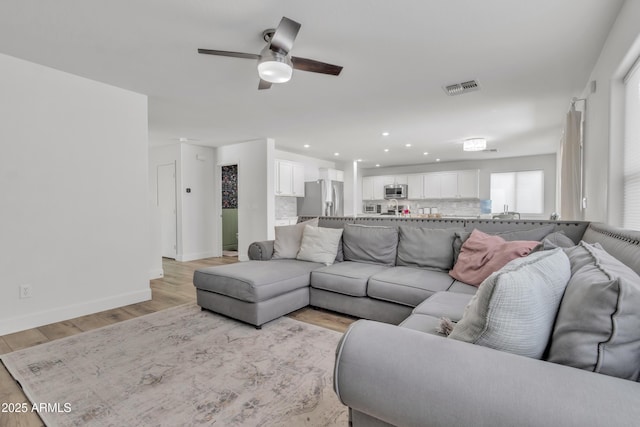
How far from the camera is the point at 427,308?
6.19 feet

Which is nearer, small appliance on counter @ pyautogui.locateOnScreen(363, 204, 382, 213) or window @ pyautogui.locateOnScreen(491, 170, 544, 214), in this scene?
window @ pyautogui.locateOnScreen(491, 170, 544, 214)

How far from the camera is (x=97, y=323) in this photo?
2895mm

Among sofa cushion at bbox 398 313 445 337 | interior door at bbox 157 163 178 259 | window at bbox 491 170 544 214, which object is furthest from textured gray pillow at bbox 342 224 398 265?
window at bbox 491 170 544 214

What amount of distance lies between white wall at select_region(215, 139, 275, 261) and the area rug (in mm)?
3224

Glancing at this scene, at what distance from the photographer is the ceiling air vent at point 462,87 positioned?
3282mm

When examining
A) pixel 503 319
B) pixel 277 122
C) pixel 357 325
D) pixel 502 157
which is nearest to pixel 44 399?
pixel 357 325

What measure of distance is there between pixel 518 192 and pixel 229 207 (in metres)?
7.38

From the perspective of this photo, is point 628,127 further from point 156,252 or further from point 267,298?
point 156,252

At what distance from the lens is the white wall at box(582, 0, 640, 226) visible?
76.4 inches

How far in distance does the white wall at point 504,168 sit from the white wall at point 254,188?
4.98 metres

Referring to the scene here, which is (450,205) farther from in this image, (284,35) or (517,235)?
(284,35)

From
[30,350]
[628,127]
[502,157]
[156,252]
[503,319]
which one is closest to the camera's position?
[503,319]

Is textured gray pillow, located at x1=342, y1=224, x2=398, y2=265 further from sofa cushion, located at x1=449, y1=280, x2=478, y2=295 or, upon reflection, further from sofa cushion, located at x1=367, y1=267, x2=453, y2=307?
sofa cushion, located at x1=449, y1=280, x2=478, y2=295

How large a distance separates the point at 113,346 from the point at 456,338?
258 cm
